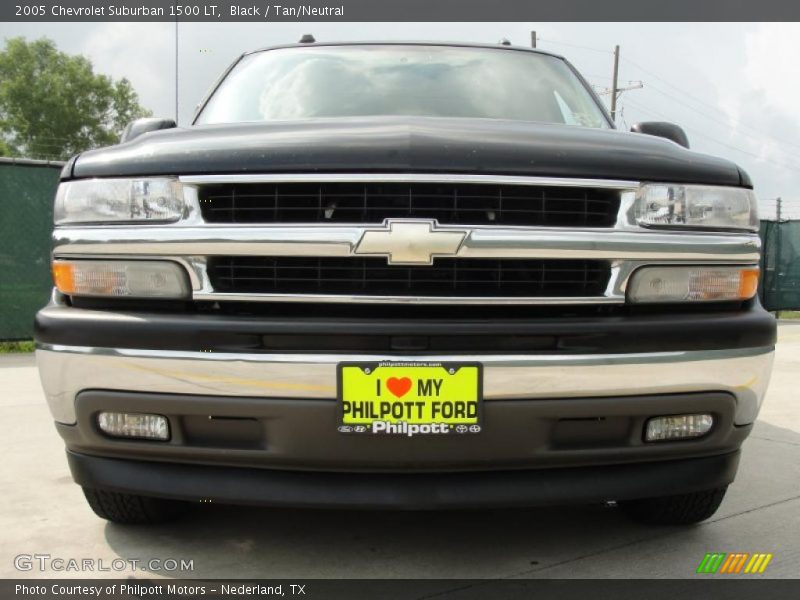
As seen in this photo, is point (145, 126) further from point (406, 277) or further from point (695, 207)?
point (695, 207)

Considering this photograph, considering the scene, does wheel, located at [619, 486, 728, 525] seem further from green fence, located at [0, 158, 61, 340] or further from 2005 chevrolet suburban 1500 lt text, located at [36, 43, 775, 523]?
green fence, located at [0, 158, 61, 340]

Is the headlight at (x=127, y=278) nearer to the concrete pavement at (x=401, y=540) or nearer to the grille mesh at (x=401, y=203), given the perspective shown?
the grille mesh at (x=401, y=203)

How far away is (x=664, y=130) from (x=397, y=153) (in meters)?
1.75

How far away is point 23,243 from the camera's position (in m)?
8.10

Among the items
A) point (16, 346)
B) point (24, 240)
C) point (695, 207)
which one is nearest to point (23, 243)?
point (24, 240)

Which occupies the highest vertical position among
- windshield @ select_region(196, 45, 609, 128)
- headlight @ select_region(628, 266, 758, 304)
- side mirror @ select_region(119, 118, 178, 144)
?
windshield @ select_region(196, 45, 609, 128)

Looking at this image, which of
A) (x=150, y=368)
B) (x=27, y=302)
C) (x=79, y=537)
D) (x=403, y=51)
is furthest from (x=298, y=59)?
(x=27, y=302)

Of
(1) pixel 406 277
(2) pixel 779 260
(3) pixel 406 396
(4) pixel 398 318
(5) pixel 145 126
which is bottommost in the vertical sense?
(2) pixel 779 260

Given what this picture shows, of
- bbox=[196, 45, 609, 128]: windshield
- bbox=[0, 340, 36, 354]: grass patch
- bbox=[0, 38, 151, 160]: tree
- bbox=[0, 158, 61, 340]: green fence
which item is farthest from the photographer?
bbox=[0, 38, 151, 160]: tree

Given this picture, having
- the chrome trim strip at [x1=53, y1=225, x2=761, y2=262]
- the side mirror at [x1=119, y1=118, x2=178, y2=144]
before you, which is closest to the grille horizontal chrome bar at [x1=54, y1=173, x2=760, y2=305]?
the chrome trim strip at [x1=53, y1=225, x2=761, y2=262]

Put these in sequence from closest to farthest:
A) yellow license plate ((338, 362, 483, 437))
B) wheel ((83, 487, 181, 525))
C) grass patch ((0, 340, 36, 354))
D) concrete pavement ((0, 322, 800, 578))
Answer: yellow license plate ((338, 362, 483, 437)), concrete pavement ((0, 322, 800, 578)), wheel ((83, 487, 181, 525)), grass patch ((0, 340, 36, 354))

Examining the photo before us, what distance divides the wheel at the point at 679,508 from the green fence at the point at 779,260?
11958mm

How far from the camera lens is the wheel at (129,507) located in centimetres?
282

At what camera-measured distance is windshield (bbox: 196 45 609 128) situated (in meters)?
3.50
